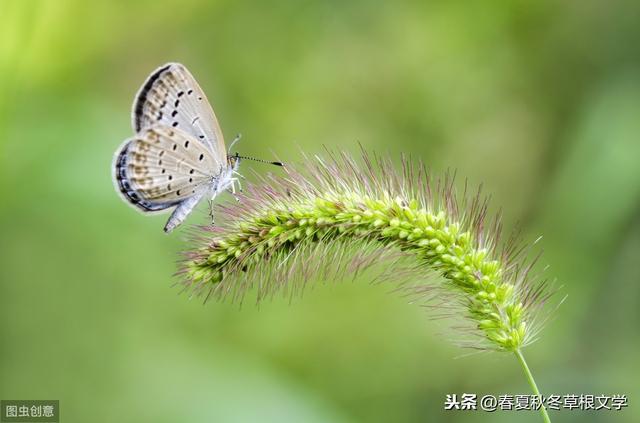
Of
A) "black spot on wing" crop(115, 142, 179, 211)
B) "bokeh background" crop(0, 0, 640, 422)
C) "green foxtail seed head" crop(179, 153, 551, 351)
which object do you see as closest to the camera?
"green foxtail seed head" crop(179, 153, 551, 351)

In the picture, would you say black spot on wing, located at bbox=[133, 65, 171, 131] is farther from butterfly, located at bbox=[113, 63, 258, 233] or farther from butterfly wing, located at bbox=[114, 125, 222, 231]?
butterfly wing, located at bbox=[114, 125, 222, 231]

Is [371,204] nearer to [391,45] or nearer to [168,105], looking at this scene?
[168,105]

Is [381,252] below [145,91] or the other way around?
below

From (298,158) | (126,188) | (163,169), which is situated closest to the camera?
(126,188)

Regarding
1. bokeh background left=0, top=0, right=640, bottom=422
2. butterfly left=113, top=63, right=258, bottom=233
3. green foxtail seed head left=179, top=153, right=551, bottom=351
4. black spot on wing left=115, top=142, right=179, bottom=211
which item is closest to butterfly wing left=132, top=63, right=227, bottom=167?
butterfly left=113, top=63, right=258, bottom=233

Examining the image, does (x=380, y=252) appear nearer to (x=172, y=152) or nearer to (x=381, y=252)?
(x=381, y=252)

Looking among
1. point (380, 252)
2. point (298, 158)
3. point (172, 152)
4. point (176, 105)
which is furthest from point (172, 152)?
point (298, 158)

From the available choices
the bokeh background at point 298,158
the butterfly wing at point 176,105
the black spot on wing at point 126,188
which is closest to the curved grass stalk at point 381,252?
the black spot on wing at point 126,188
